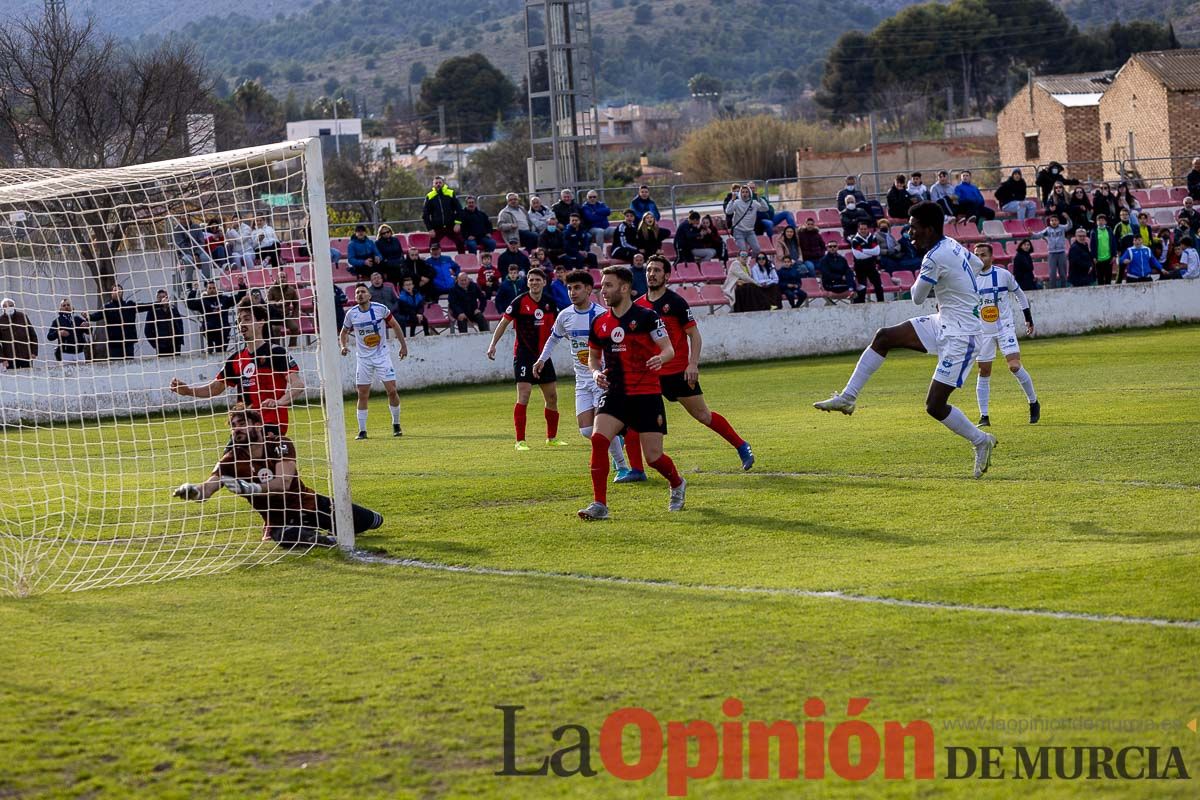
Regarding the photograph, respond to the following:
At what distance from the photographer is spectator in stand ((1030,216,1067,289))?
29141 mm

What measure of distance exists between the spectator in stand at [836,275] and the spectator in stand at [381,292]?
349 inches

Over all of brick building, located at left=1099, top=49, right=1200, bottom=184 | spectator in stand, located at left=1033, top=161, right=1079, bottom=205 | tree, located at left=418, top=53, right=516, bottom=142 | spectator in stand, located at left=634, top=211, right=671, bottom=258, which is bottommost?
spectator in stand, located at left=634, top=211, right=671, bottom=258

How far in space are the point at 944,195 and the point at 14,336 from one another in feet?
69.7

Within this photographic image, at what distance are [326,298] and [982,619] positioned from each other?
16.9 ft

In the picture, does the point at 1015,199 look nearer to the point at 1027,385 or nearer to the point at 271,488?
the point at 1027,385

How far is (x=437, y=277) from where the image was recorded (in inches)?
1042

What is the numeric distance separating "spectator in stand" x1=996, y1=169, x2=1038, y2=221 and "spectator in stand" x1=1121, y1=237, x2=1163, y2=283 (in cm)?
363

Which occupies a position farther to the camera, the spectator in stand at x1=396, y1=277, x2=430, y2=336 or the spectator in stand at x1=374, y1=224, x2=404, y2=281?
the spectator in stand at x1=374, y1=224, x2=404, y2=281

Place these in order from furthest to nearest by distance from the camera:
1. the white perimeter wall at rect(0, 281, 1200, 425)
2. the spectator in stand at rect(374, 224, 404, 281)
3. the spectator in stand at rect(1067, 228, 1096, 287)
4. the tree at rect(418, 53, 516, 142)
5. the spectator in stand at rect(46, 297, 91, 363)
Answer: the tree at rect(418, 53, 516, 142) → the spectator in stand at rect(1067, 228, 1096, 287) → the spectator in stand at rect(374, 224, 404, 281) → the white perimeter wall at rect(0, 281, 1200, 425) → the spectator in stand at rect(46, 297, 91, 363)

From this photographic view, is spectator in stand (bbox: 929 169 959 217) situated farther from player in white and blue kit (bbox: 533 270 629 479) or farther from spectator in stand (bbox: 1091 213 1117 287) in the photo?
player in white and blue kit (bbox: 533 270 629 479)

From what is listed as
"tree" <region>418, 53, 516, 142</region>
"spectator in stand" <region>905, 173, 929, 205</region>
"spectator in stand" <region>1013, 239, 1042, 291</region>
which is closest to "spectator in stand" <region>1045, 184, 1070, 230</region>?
"spectator in stand" <region>1013, 239, 1042, 291</region>

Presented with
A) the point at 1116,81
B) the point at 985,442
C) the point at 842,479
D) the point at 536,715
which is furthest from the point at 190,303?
the point at 1116,81

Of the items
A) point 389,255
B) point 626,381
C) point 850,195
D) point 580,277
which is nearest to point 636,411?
point 626,381

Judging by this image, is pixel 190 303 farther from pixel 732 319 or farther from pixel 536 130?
pixel 536 130
